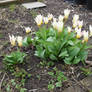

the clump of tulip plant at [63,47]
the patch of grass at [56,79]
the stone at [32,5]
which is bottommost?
the patch of grass at [56,79]

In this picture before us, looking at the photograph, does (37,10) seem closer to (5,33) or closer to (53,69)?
(5,33)

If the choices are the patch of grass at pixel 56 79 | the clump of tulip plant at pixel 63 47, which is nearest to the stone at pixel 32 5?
the clump of tulip plant at pixel 63 47

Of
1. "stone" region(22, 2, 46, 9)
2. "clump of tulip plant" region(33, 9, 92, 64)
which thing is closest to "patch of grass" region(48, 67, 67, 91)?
"clump of tulip plant" region(33, 9, 92, 64)

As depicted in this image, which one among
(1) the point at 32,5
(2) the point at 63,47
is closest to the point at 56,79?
(2) the point at 63,47

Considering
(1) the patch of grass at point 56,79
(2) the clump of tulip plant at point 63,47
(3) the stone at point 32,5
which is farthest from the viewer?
(3) the stone at point 32,5

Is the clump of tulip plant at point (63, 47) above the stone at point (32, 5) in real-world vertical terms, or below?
below

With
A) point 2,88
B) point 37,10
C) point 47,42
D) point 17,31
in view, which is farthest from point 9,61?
point 37,10

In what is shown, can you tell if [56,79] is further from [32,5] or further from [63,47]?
[32,5]

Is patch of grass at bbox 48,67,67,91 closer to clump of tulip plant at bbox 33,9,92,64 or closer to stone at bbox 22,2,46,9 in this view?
clump of tulip plant at bbox 33,9,92,64

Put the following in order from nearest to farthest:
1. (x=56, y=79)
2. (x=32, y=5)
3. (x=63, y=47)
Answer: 1. (x=56, y=79)
2. (x=63, y=47)
3. (x=32, y=5)

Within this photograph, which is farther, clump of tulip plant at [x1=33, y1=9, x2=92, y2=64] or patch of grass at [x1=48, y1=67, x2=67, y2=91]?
clump of tulip plant at [x1=33, y1=9, x2=92, y2=64]

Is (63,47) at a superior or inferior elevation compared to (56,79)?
superior

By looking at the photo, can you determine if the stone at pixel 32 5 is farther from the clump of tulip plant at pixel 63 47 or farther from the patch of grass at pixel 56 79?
the patch of grass at pixel 56 79

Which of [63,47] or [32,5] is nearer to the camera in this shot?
[63,47]
